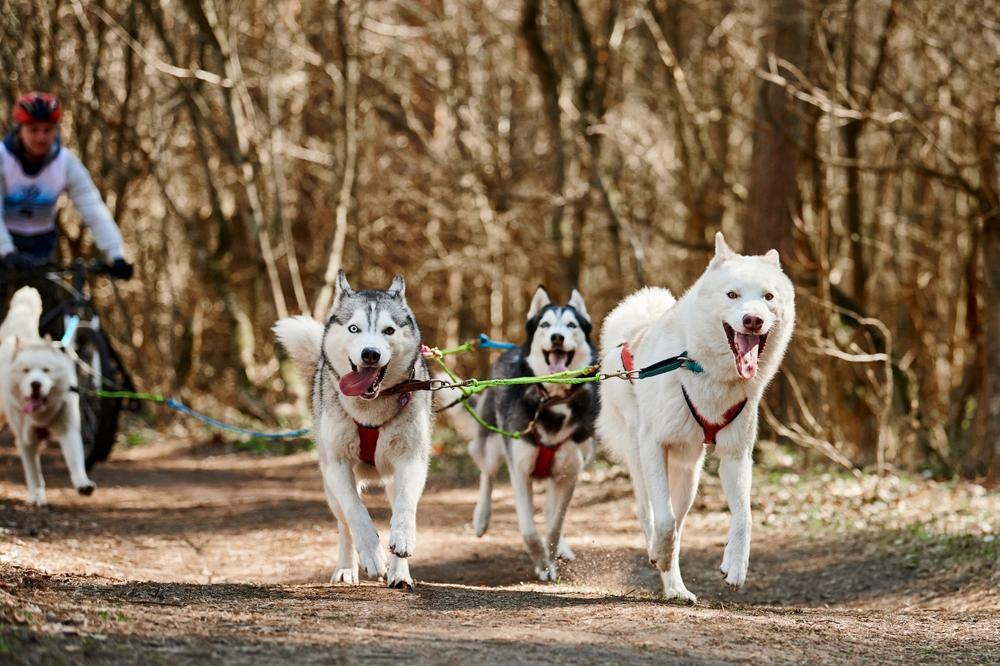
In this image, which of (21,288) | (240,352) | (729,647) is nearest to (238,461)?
(240,352)

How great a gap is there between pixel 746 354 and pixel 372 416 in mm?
1591

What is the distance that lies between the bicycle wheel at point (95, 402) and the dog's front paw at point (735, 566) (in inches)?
196

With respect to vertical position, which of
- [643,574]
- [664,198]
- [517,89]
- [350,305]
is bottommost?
[643,574]

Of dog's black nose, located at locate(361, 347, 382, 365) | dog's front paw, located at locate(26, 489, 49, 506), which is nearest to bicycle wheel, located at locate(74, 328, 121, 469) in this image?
dog's front paw, located at locate(26, 489, 49, 506)

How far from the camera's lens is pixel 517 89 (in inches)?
731

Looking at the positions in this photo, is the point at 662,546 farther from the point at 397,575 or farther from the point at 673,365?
the point at 397,575

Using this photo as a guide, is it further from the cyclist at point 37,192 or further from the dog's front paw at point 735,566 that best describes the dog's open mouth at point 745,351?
the cyclist at point 37,192

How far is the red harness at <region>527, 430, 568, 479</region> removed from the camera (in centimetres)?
651

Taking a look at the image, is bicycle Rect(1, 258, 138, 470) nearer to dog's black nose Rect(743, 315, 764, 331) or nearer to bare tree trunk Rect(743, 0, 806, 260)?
dog's black nose Rect(743, 315, 764, 331)

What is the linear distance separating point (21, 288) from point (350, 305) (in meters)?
3.75

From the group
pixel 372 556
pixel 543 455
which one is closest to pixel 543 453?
pixel 543 455

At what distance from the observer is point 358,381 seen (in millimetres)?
4969

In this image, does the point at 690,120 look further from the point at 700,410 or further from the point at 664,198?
the point at 700,410

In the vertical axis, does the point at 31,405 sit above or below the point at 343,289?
below
